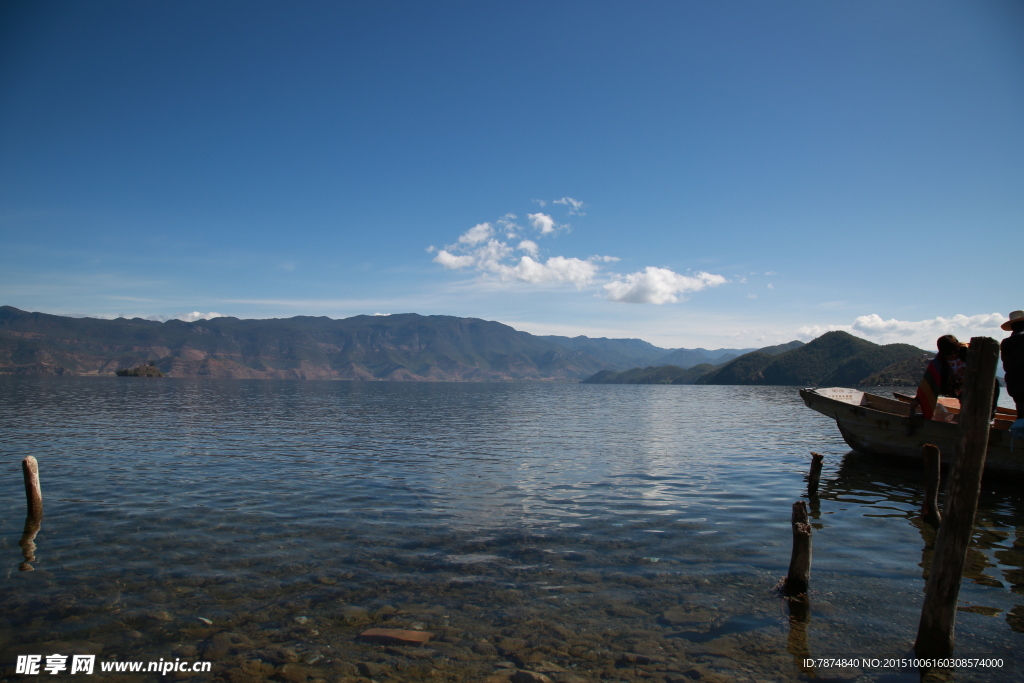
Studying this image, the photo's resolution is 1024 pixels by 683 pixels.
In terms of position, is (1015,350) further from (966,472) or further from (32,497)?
(32,497)

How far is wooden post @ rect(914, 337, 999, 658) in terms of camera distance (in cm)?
834

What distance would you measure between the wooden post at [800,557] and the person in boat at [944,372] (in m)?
9.98

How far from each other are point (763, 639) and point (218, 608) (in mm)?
10757

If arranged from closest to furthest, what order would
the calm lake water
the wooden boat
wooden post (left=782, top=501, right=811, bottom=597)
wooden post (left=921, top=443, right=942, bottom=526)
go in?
the calm lake water
wooden post (left=782, top=501, right=811, bottom=597)
wooden post (left=921, top=443, right=942, bottom=526)
the wooden boat

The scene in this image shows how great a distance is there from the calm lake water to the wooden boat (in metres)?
1.29

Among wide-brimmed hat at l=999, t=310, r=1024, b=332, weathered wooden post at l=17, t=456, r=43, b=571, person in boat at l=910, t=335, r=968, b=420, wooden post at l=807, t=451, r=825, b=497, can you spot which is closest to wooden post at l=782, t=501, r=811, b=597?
wide-brimmed hat at l=999, t=310, r=1024, b=332

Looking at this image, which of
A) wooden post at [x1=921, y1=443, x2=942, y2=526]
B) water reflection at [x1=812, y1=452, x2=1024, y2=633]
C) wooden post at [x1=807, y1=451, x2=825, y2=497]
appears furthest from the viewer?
wooden post at [x1=807, y1=451, x2=825, y2=497]

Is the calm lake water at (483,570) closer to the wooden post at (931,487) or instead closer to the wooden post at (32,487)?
the wooden post at (931,487)

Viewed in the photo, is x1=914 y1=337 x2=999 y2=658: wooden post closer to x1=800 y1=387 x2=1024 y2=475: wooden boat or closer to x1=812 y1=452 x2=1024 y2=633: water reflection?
x1=812 y1=452 x2=1024 y2=633: water reflection

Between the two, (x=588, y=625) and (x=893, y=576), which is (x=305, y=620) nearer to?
(x=588, y=625)

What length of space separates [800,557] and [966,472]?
3996mm

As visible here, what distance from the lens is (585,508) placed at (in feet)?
62.9

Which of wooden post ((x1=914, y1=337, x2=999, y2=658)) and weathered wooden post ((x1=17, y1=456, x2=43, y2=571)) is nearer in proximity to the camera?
wooden post ((x1=914, y1=337, x2=999, y2=658))

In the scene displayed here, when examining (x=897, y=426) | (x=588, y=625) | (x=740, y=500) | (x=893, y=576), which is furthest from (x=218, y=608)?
(x=897, y=426)
